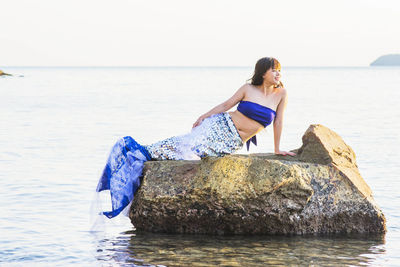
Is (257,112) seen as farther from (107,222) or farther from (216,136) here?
(107,222)

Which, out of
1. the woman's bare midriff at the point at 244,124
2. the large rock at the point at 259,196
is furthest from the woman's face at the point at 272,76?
the large rock at the point at 259,196

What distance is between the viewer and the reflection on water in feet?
26.2

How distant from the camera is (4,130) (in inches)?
952

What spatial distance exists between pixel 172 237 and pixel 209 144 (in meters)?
1.35

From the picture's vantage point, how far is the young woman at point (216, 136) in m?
8.76

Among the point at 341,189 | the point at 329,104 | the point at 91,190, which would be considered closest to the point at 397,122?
the point at 329,104

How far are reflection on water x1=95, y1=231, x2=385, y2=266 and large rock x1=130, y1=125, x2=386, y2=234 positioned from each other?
16 centimetres

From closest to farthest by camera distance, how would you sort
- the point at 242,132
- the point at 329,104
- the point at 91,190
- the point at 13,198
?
the point at 242,132 → the point at 13,198 → the point at 91,190 → the point at 329,104

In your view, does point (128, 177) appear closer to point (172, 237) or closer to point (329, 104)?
point (172, 237)

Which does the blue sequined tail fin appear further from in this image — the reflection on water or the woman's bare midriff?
the woman's bare midriff

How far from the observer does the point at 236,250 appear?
8359 millimetres

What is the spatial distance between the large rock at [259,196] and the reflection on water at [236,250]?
0.54ft

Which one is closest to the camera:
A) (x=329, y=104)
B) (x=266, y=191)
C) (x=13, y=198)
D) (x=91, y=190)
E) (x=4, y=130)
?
(x=266, y=191)

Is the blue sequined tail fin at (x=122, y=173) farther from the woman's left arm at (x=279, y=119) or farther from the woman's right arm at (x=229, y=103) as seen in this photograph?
the woman's left arm at (x=279, y=119)
